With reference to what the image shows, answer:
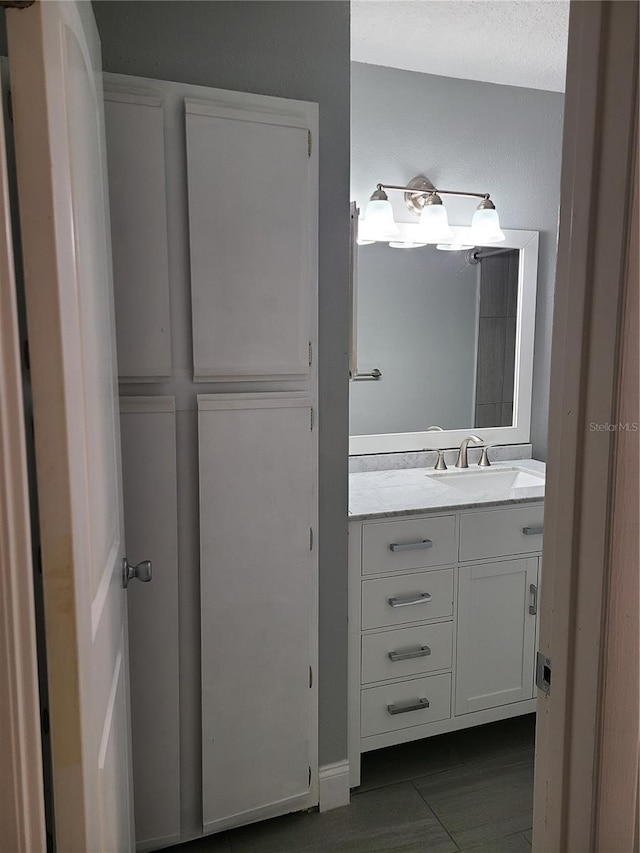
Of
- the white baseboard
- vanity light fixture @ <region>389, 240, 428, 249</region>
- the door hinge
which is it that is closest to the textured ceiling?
vanity light fixture @ <region>389, 240, 428, 249</region>

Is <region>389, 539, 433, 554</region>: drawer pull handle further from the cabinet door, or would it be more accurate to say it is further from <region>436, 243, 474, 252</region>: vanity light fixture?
<region>436, 243, 474, 252</region>: vanity light fixture

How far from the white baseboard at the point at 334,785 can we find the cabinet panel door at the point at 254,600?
11 centimetres

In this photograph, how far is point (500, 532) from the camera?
2051 mm

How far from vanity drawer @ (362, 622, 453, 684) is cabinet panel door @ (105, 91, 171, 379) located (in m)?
1.07

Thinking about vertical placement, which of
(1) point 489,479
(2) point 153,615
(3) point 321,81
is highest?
(3) point 321,81

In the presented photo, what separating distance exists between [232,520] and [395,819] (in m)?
1.02

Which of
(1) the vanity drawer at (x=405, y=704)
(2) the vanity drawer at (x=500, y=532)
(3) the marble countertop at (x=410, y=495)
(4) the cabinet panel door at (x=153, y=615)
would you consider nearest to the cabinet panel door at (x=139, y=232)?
(4) the cabinet panel door at (x=153, y=615)

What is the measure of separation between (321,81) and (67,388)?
1.29m

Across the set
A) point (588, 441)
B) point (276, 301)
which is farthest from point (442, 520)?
point (588, 441)

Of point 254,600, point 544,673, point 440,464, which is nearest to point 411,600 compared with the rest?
point 254,600

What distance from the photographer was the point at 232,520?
63.6 inches

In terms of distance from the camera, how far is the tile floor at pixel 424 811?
1.71 metres

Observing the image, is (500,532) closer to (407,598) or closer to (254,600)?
(407,598)

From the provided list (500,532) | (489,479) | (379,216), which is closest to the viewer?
(500,532)
